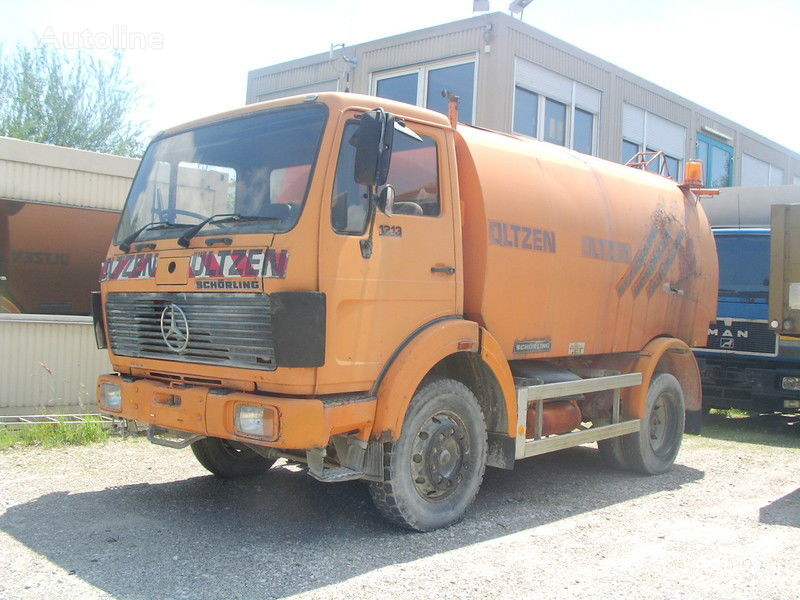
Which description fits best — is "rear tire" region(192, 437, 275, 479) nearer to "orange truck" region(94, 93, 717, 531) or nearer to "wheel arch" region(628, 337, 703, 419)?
"orange truck" region(94, 93, 717, 531)

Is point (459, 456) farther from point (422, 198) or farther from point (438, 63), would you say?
point (438, 63)

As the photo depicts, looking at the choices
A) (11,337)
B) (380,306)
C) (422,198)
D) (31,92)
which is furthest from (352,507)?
Answer: (31,92)

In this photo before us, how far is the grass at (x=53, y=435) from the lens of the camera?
769 cm

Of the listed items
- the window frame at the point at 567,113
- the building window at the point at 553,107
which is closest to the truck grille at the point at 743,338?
the window frame at the point at 567,113

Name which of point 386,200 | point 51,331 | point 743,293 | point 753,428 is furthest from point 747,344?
point 51,331

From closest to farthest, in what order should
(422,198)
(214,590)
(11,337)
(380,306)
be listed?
(214,590) < (380,306) < (422,198) < (11,337)

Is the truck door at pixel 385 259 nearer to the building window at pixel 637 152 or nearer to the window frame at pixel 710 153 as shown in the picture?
the building window at pixel 637 152

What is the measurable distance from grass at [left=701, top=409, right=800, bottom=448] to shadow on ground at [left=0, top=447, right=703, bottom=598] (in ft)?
10.7

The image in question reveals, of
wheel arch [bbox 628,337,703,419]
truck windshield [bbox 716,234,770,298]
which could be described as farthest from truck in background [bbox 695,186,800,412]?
wheel arch [bbox 628,337,703,419]

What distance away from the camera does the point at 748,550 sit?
5238mm

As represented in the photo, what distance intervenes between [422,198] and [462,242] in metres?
0.51

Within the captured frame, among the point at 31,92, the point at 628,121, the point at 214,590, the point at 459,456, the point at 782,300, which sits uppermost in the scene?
the point at 31,92

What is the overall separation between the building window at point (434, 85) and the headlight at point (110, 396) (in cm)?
953

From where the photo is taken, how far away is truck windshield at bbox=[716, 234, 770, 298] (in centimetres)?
1044
